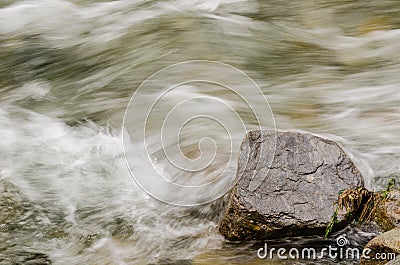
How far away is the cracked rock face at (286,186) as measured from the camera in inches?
151

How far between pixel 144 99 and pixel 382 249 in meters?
2.89

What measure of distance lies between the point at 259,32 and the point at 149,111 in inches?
74.8

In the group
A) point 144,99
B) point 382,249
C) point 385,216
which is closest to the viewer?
point 382,249

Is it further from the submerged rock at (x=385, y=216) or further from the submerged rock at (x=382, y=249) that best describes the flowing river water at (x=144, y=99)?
the submerged rock at (x=382, y=249)

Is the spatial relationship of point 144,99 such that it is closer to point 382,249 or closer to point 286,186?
point 286,186

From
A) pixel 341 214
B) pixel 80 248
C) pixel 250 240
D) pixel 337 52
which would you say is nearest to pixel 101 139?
pixel 80 248

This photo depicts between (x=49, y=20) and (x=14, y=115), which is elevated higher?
(x=49, y=20)

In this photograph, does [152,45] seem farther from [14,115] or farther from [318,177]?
[318,177]

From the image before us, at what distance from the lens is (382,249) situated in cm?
351

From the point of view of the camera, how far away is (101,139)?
5.24m

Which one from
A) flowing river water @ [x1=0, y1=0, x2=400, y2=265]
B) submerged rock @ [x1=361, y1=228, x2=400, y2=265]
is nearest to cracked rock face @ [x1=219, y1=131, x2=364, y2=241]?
flowing river water @ [x1=0, y1=0, x2=400, y2=265]

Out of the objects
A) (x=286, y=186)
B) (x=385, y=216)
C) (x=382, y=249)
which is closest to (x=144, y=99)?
(x=286, y=186)

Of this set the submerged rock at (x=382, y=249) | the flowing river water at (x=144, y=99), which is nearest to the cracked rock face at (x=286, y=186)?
the flowing river water at (x=144, y=99)

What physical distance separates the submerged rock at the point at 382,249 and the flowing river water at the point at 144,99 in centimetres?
28
